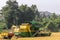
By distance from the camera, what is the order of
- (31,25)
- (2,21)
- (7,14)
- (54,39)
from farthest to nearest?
(2,21), (7,14), (31,25), (54,39)

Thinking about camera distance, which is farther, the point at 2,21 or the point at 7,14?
the point at 2,21

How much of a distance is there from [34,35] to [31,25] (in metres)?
0.48

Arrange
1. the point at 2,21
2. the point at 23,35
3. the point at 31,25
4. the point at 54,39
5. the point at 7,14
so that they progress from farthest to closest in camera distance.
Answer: the point at 2,21, the point at 7,14, the point at 31,25, the point at 23,35, the point at 54,39

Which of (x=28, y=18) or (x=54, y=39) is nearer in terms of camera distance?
(x=54, y=39)

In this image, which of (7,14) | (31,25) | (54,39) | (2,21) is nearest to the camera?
(54,39)

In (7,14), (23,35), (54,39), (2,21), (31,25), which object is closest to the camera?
(54,39)

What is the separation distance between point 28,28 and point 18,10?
28729 millimetres

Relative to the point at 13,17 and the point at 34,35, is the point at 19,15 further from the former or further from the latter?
the point at 34,35

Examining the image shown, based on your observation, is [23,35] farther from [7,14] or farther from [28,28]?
[7,14]

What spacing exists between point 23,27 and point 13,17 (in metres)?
28.1

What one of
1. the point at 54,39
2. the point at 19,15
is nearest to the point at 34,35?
the point at 54,39

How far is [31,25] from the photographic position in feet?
31.2

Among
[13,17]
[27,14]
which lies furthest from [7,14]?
[27,14]

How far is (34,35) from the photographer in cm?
934
